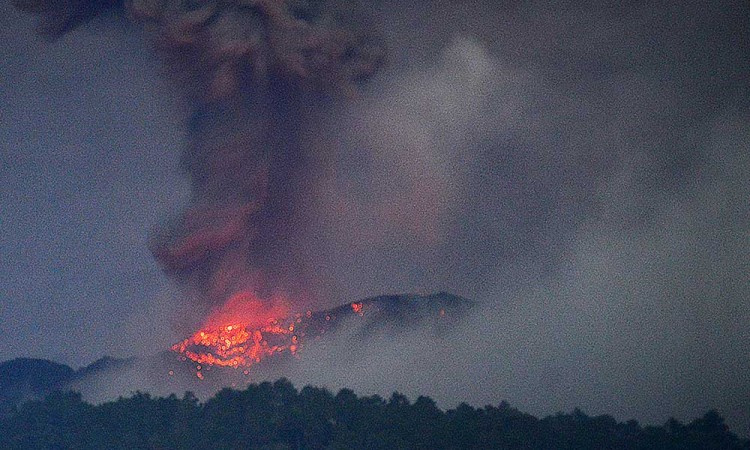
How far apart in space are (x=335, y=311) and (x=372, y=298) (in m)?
0.55

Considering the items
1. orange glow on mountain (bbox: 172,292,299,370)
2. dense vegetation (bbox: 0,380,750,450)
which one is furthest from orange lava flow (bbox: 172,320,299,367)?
dense vegetation (bbox: 0,380,750,450)

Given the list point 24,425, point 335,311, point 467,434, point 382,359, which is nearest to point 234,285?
point 335,311

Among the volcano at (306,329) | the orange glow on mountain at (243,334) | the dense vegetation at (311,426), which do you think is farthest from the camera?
the volcano at (306,329)

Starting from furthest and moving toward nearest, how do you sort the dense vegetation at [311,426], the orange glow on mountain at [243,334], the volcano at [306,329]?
the volcano at [306,329], the orange glow on mountain at [243,334], the dense vegetation at [311,426]

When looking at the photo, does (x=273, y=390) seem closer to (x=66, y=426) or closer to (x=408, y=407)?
(x=408, y=407)

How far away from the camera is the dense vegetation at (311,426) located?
361 inches

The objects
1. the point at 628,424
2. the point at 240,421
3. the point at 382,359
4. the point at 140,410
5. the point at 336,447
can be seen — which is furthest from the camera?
the point at 382,359

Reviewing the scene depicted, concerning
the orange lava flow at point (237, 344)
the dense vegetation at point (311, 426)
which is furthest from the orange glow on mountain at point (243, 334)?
the dense vegetation at point (311, 426)

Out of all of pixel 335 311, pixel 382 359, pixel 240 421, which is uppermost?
pixel 335 311

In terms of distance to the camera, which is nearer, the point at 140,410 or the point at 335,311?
the point at 140,410

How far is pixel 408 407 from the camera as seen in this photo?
408 inches

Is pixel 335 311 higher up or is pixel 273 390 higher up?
pixel 335 311

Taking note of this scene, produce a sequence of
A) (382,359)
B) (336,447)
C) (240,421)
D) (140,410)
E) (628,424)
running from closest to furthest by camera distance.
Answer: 1. (628,424)
2. (336,447)
3. (240,421)
4. (140,410)
5. (382,359)

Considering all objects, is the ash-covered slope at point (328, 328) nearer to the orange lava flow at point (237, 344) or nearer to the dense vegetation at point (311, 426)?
the orange lava flow at point (237, 344)
